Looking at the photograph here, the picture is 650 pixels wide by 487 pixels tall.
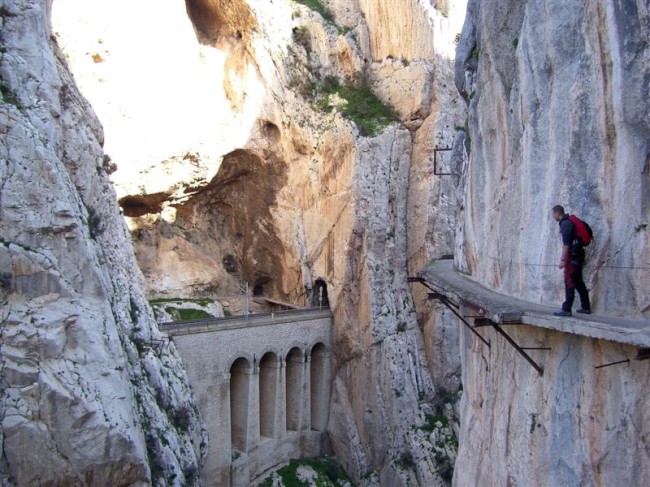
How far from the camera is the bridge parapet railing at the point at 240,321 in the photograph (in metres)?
22.2

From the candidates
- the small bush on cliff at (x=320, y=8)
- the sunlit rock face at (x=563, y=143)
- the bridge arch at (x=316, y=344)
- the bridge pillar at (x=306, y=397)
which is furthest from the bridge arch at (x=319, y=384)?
the small bush on cliff at (x=320, y=8)

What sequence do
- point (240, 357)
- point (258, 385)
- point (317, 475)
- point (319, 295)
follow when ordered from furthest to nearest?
point (319, 295)
point (317, 475)
point (258, 385)
point (240, 357)

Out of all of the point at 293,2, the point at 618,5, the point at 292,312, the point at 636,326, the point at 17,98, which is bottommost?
the point at 292,312

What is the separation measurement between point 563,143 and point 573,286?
6.95 ft

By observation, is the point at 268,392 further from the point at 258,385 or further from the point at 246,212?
the point at 246,212

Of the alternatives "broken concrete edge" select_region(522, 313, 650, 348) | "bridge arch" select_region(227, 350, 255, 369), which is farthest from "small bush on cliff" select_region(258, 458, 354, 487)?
"broken concrete edge" select_region(522, 313, 650, 348)

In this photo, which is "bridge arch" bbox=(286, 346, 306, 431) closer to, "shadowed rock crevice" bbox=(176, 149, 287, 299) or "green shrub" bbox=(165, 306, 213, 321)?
"green shrub" bbox=(165, 306, 213, 321)

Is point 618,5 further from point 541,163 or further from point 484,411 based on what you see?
point 484,411

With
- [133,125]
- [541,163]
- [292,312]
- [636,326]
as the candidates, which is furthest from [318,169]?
[636,326]

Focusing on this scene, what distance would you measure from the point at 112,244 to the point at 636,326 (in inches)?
693

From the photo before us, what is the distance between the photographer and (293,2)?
33438mm

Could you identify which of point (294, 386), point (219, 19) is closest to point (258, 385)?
point (294, 386)

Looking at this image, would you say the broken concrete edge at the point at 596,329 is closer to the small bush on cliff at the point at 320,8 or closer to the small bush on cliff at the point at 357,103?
the small bush on cliff at the point at 357,103

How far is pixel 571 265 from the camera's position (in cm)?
707
